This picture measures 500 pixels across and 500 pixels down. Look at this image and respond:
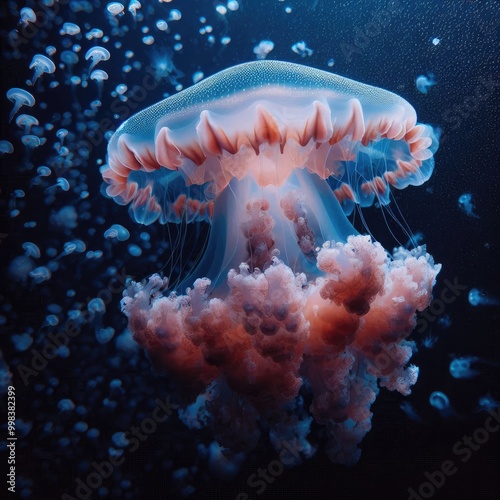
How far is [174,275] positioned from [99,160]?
1.04 metres

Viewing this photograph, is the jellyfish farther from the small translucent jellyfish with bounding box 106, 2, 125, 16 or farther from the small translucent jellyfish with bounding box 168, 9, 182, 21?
the small translucent jellyfish with bounding box 106, 2, 125, 16

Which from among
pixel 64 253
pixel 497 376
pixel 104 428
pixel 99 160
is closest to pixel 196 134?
pixel 99 160

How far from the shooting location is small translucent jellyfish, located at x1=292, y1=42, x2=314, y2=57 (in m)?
3.17

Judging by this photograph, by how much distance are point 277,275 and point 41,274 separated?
230 centimetres

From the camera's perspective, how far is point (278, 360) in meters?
2.04

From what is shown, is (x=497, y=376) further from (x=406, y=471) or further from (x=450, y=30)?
(x=450, y=30)

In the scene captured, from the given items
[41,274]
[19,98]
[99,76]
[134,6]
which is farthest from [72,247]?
[134,6]

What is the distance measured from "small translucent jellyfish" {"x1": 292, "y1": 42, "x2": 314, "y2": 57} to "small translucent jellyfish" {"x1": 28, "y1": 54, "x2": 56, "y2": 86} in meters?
1.79

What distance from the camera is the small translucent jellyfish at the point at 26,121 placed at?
11.0 ft

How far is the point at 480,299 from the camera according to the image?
348 centimetres

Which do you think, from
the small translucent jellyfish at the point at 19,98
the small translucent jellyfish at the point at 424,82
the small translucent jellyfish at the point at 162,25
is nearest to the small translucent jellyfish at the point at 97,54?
the small translucent jellyfish at the point at 162,25

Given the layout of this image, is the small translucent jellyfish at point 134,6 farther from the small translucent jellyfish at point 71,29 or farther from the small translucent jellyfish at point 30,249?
the small translucent jellyfish at point 30,249

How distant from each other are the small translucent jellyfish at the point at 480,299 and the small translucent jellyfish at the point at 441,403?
76 centimetres

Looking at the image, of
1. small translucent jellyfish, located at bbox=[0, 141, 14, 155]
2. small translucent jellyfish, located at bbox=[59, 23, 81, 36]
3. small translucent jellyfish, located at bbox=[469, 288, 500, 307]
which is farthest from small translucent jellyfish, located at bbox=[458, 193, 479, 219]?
small translucent jellyfish, located at bbox=[0, 141, 14, 155]
